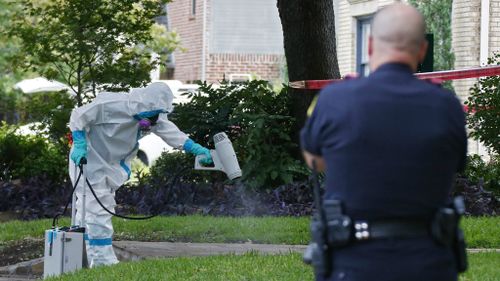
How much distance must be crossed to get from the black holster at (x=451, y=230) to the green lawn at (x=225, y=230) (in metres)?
Result: 6.02

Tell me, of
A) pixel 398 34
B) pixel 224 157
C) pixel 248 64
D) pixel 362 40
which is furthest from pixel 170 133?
pixel 248 64

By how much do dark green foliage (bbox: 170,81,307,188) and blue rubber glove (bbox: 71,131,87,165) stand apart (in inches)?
191

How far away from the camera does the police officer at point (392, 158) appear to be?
4.20 meters

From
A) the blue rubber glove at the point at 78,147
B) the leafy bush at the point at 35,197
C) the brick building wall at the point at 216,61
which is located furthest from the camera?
the brick building wall at the point at 216,61

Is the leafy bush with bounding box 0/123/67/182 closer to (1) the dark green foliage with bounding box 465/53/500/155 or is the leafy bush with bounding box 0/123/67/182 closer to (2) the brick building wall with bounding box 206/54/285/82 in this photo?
(1) the dark green foliage with bounding box 465/53/500/155

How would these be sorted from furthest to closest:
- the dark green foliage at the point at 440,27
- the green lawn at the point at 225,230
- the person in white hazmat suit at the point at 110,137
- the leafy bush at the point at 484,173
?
the dark green foliage at the point at 440,27 < the leafy bush at the point at 484,173 < the green lawn at the point at 225,230 < the person in white hazmat suit at the point at 110,137

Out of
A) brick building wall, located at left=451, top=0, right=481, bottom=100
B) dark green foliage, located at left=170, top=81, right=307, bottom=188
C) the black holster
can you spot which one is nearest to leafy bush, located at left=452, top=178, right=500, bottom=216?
dark green foliage, located at left=170, top=81, right=307, bottom=188

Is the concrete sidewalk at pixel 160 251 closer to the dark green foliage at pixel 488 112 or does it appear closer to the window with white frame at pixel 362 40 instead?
the dark green foliage at pixel 488 112

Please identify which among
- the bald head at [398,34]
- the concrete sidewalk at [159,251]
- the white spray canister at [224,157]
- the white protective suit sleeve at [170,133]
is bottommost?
the concrete sidewalk at [159,251]

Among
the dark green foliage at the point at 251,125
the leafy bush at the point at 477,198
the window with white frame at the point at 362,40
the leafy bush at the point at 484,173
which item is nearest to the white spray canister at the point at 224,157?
the leafy bush at the point at 477,198

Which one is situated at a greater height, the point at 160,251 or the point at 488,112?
the point at 488,112

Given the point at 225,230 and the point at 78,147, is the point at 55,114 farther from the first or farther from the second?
the point at 78,147

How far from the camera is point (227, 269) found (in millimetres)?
8469

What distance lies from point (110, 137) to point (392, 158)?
5791mm
